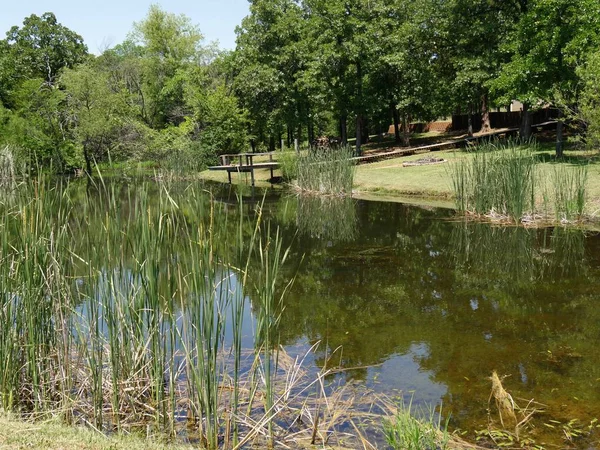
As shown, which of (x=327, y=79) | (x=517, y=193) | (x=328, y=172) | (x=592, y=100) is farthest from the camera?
(x=327, y=79)

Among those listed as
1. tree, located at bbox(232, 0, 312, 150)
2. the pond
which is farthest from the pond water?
tree, located at bbox(232, 0, 312, 150)

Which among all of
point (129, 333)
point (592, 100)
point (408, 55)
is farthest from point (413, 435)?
point (408, 55)

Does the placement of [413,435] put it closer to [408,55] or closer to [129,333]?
[129,333]

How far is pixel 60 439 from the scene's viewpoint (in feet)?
10.2

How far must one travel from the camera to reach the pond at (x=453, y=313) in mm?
4410

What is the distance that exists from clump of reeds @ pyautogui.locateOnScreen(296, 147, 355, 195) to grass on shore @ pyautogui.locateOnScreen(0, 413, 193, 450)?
1346 centimetres

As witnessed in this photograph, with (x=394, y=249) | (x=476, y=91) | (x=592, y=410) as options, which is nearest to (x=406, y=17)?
(x=476, y=91)

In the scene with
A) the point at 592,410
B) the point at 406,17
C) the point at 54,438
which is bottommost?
the point at 592,410

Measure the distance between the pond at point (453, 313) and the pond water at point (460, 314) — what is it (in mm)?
16

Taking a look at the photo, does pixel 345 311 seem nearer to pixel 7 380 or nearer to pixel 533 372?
pixel 533 372

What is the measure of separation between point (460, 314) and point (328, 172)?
1075 cm

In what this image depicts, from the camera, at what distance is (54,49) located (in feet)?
138

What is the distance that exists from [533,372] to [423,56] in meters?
22.4

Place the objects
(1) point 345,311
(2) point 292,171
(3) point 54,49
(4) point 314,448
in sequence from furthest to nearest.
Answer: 1. (3) point 54,49
2. (2) point 292,171
3. (1) point 345,311
4. (4) point 314,448
